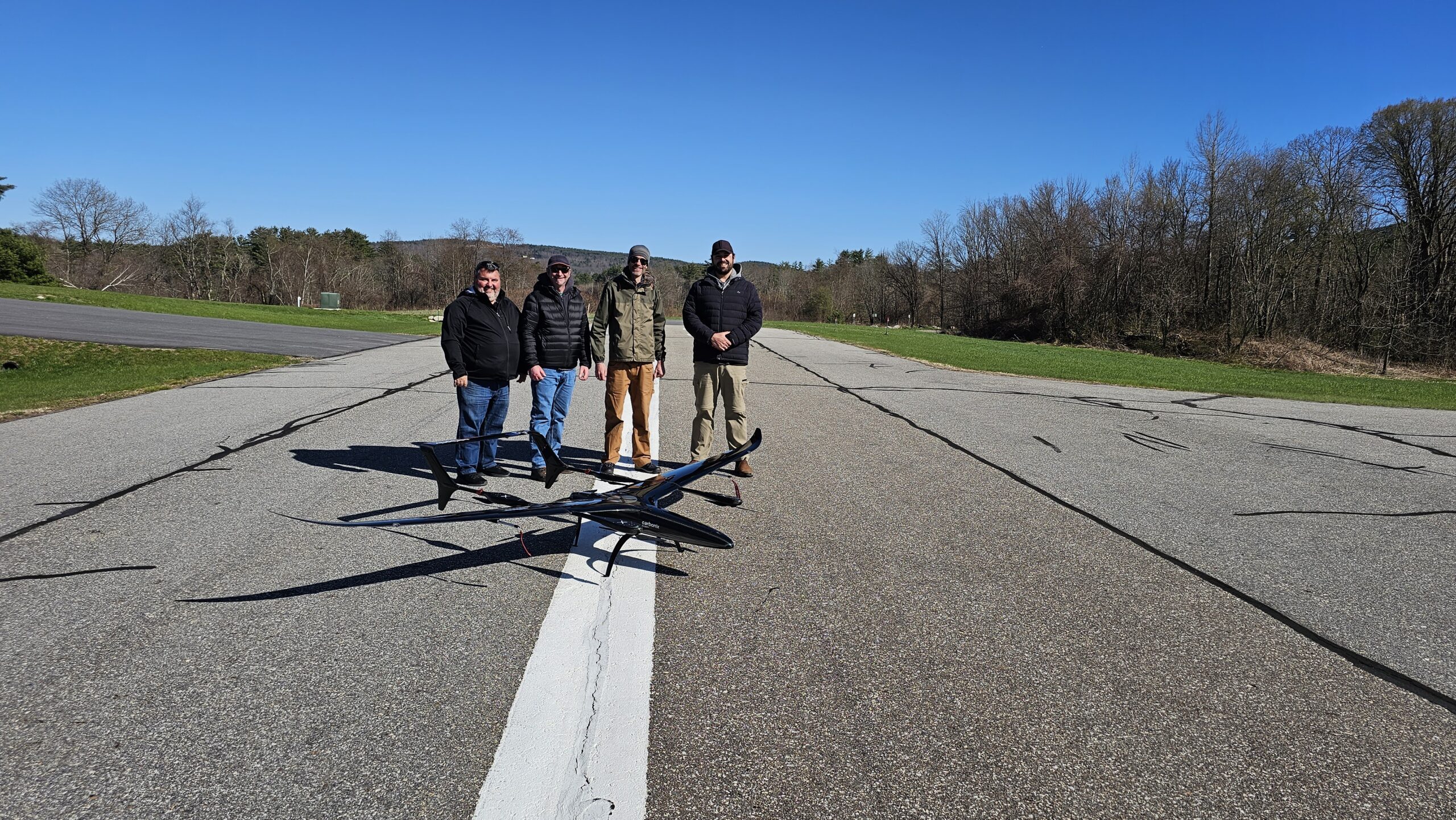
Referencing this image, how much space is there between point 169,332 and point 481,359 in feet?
75.9

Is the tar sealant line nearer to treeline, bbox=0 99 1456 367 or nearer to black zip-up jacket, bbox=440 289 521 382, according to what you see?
black zip-up jacket, bbox=440 289 521 382

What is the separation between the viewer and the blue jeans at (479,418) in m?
6.86

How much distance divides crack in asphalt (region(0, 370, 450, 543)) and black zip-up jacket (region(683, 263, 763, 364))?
474 centimetres

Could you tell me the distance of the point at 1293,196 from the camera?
154ft

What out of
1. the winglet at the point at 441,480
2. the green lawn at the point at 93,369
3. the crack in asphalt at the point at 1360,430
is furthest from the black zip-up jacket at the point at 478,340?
the crack in asphalt at the point at 1360,430

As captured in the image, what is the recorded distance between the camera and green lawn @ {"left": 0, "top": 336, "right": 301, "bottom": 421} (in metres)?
12.0

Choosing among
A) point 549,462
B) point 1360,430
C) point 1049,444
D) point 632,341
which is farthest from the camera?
point 1360,430

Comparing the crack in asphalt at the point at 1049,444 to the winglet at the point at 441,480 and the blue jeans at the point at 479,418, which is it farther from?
the winglet at the point at 441,480

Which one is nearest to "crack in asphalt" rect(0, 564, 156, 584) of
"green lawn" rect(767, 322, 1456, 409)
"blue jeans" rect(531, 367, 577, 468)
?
"blue jeans" rect(531, 367, 577, 468)

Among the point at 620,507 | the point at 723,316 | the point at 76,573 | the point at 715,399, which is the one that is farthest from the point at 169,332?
the point at 620,507

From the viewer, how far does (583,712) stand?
299cm

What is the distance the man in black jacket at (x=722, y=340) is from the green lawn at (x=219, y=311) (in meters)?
30.7

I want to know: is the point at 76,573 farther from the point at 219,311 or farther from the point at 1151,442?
the point at 219,311

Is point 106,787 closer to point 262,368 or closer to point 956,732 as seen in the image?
point 956,732
